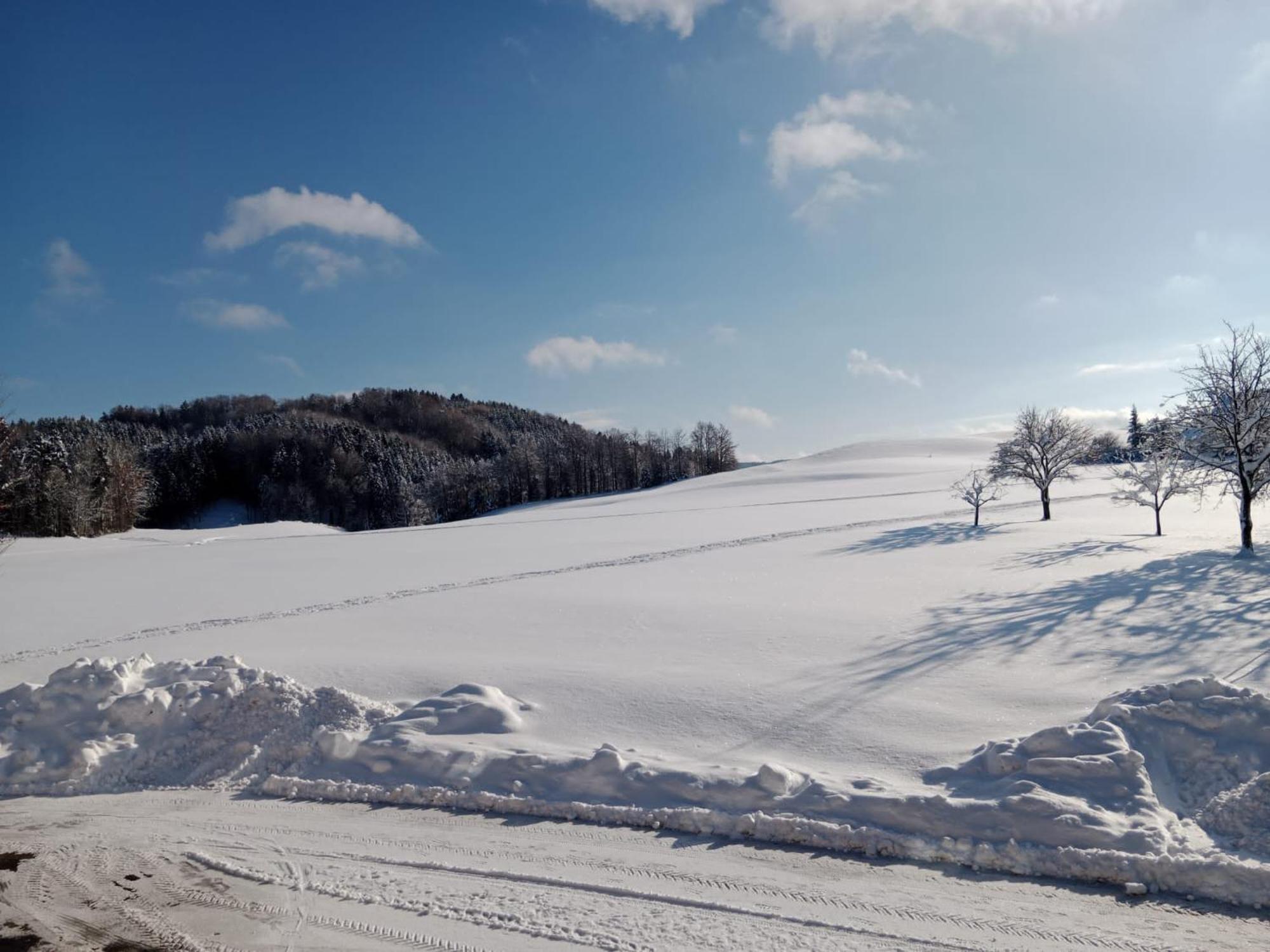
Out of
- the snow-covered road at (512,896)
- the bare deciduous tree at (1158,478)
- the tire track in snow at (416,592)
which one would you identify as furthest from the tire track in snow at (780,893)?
the bare deciduous tree at (1158,478)

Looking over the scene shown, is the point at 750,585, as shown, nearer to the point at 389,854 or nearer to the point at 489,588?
the point at 489,588

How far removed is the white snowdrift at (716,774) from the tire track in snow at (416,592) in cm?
566

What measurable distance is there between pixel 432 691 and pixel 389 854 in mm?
3924

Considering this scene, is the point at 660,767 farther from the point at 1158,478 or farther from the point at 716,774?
the point at 1158,478

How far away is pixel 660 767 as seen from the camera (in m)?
6.86

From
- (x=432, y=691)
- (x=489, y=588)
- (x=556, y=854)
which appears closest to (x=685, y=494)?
(x=489, y=588)

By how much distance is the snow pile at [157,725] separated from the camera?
7.57m

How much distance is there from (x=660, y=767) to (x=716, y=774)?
0.57 m

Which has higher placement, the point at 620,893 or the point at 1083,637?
the point at 1083,637

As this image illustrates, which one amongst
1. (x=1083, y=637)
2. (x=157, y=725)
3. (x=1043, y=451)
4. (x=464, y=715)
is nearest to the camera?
(x=157, y=725)

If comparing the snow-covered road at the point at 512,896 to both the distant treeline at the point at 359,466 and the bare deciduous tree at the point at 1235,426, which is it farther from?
the distant treeline at the point at 359,466

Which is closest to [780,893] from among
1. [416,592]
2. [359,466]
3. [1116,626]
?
[1116,626]

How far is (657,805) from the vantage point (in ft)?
20.9

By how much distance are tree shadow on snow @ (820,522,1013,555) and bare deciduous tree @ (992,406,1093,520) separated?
459cm
